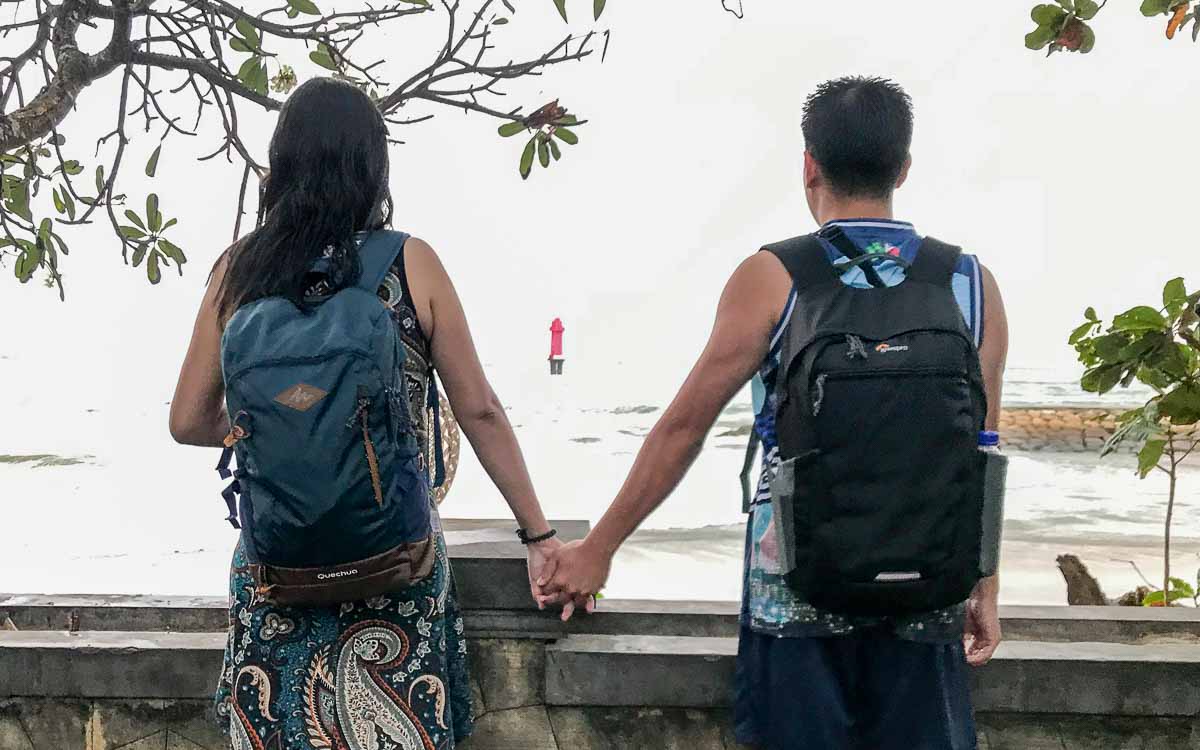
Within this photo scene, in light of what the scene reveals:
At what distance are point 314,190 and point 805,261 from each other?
787 millimetres

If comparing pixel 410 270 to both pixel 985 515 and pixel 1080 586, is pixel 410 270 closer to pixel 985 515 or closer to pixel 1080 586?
pixel 985 515

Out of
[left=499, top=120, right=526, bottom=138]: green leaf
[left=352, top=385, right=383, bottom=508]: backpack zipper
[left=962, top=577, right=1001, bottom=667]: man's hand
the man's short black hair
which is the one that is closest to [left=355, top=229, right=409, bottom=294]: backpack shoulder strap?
[left=352, top=385, right=383, bottom=508]: backpack zipper

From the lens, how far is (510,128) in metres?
3.19

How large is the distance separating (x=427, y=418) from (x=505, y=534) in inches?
26.7

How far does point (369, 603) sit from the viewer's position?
1.68 m

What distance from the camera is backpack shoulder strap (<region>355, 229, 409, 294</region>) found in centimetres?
166

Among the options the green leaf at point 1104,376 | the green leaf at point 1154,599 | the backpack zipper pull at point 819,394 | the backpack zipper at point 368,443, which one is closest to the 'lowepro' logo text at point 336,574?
the backpack zipper at point 368,443

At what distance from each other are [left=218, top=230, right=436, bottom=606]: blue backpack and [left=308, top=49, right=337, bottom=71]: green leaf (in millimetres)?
2356

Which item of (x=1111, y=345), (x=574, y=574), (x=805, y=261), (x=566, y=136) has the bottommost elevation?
(x=574, y=574)

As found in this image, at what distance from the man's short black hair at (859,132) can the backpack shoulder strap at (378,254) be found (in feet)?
2.28

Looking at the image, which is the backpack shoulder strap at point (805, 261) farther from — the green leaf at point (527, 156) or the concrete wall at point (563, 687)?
the green leaf at point (527, 156)

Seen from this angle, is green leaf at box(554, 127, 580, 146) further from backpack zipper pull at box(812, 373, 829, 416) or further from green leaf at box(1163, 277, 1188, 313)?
backpack zipper pull at box(812, 373, 829, 416)

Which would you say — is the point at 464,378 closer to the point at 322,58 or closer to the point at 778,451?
the point at 778,451

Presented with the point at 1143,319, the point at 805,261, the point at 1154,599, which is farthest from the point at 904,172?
the point at 1154,599
